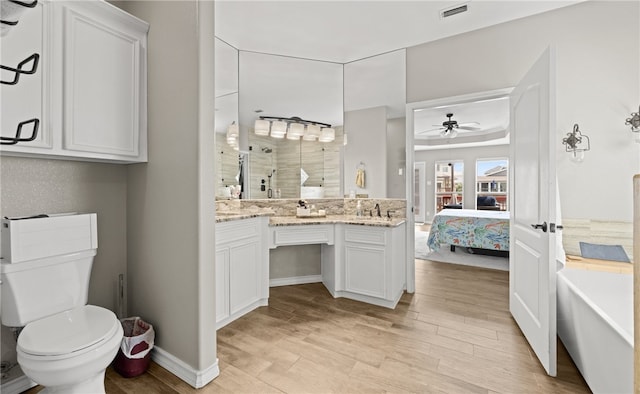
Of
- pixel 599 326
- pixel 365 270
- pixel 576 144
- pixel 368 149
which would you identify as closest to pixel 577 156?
pixel 576 144

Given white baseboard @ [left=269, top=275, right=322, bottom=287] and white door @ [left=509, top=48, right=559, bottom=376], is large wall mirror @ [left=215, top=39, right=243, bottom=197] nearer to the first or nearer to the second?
white baseboard @ [left=269, top=275, right=322, bottom=287]

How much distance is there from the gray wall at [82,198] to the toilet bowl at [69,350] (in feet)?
1.48

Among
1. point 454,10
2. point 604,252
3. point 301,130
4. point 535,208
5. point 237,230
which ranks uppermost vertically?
point 454,10

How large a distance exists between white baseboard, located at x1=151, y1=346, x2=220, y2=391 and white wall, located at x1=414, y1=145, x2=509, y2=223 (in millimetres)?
7937

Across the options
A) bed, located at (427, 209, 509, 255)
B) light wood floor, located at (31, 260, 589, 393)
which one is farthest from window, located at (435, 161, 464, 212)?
light wood floor, located at (31, 260, 589, 393)

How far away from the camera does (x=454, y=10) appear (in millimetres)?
2412

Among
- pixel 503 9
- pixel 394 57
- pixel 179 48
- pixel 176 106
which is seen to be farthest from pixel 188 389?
pixel 503 9

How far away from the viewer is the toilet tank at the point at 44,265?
Answer: 139cm

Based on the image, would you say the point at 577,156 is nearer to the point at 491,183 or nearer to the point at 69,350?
the point at 69,350

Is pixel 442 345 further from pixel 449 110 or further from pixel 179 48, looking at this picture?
pixel 449 110

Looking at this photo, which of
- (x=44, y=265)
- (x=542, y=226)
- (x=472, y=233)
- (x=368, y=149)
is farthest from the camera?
(x=472, y=233)

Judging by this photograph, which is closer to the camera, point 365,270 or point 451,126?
point 365,270

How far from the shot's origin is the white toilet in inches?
47.3

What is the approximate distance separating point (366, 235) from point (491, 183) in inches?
270
